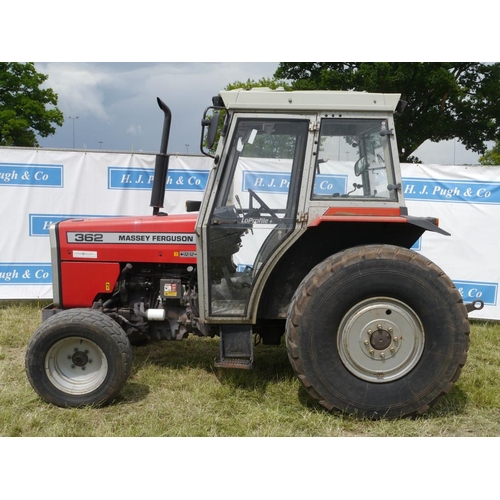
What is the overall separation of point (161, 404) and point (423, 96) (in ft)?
55.7

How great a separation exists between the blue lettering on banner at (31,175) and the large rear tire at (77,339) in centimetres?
395

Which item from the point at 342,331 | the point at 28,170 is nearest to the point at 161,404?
the point at 342,331

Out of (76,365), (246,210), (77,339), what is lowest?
(76,365)

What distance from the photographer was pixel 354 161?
3.70m

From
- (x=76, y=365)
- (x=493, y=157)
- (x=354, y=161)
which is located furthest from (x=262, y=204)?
(x=493, y=157)

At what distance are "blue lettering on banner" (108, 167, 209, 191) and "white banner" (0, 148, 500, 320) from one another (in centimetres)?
1

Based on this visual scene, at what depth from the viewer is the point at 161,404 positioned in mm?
3680

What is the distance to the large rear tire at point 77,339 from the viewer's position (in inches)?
141

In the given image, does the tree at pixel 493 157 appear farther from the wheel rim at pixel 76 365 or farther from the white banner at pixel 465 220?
the wheel rim at pixel 76 365

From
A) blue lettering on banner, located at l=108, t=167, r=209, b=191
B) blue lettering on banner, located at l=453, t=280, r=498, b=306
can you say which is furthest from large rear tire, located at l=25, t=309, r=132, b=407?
blue lettering on banner, located at l=453, t=280, r=498, b=306

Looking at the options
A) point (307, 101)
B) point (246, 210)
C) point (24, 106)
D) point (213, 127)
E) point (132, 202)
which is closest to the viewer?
point (213, 127)

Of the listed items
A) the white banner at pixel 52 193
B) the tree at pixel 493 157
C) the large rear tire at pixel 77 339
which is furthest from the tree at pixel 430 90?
the tree at pixel 493 157

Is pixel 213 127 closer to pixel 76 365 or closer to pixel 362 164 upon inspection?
pixel 362 164

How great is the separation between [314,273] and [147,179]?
453 cm
